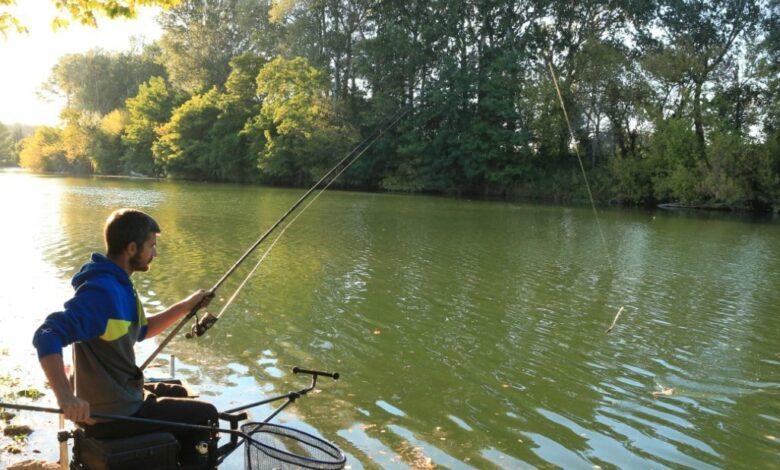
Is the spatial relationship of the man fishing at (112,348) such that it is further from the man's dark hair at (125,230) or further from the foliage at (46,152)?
the foliage at (46,152)

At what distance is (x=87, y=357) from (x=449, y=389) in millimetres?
4569

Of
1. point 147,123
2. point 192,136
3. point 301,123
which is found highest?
point 147,123

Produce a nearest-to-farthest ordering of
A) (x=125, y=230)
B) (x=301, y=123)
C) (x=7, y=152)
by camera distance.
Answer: (x=125, y=230) → (x=301, y=123) → (x=7, y=152)

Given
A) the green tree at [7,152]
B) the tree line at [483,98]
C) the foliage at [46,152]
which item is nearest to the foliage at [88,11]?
the tree line at [483,98]

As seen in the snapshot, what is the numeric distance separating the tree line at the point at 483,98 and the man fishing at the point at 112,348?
3361cm

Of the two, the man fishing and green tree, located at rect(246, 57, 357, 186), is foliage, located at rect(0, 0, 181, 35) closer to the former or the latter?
the man fishing

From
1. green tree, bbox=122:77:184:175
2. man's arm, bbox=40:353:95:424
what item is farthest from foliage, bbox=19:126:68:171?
man's arm, bbox=40:353:95:424

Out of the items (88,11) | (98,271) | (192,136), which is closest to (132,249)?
(98,271)

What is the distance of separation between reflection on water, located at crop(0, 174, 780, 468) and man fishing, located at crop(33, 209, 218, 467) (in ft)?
4.78

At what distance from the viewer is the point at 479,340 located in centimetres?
920

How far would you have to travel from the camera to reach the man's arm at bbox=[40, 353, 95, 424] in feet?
9.69

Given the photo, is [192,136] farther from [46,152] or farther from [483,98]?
[483,98]

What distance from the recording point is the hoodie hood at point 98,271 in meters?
3.24

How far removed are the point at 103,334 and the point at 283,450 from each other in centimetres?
125
